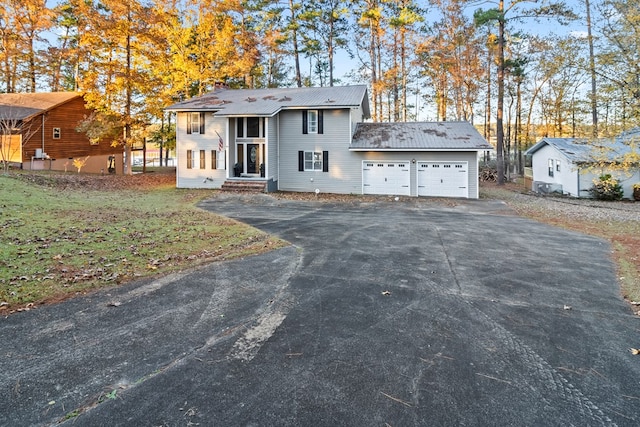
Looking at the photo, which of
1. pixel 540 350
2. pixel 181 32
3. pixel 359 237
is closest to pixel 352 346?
pixel 540 350

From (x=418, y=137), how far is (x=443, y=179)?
292 centimetres

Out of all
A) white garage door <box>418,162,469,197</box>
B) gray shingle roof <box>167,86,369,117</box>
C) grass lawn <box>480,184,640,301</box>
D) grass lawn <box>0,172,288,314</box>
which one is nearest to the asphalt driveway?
grass lawn <box>480,184,640,301</box>

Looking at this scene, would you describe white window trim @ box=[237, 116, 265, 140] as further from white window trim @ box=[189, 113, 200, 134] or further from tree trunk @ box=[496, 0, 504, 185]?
tree trunk @ box=[496, 0, 504, 185]

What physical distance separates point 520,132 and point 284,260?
37.4 m

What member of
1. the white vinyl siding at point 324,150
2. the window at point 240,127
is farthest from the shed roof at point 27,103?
the white vinyl siding at point 324,150

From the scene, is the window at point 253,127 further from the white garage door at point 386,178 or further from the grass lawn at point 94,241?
the grass lawn at point 94,241

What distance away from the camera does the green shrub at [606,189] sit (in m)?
19.5

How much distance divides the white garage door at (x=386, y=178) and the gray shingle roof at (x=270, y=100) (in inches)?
148

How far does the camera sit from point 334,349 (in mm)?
3914

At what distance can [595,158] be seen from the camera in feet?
35.3

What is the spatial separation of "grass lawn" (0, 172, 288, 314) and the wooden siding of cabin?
40.8 feet

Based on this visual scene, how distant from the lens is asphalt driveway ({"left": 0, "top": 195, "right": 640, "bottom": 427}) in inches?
116

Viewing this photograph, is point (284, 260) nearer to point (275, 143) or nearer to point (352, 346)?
point (352, 346)

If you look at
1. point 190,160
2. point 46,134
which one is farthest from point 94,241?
point 46,134
